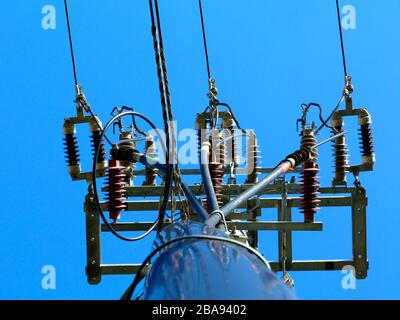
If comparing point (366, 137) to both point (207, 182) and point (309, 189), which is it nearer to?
point (309, 189)

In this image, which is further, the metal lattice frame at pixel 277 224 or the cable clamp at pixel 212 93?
the cable clamp at pixel 212 93

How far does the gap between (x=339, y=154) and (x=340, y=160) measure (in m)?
0.09

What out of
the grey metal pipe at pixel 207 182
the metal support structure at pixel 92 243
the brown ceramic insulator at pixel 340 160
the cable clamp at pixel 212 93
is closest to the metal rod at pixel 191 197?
the grey metal pipe at pixel 207 182

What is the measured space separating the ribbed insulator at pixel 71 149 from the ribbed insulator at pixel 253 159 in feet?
6.70

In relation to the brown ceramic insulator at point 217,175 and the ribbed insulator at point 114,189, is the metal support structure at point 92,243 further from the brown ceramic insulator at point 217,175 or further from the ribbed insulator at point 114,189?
the brown ceramic insulator at point 217,175

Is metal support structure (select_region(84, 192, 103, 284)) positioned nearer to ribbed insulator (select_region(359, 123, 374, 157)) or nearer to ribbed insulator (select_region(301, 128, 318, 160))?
ribbed insulator (select_region(301, 128, 318, 160))

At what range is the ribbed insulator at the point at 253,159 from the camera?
8.72m

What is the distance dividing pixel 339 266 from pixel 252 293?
233 inches

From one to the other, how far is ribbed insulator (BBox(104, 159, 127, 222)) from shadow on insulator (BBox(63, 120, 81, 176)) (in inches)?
39.9

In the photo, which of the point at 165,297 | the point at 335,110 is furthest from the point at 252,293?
the point at 335,110

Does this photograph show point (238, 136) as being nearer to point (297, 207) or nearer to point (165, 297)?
point (297, 207)

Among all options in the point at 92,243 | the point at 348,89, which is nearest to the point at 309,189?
the point at 348,89

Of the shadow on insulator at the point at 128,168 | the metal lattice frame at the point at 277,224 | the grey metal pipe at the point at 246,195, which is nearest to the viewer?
the grey metal pipe at the point at 246,195

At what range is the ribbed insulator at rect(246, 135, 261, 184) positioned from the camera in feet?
28.6
